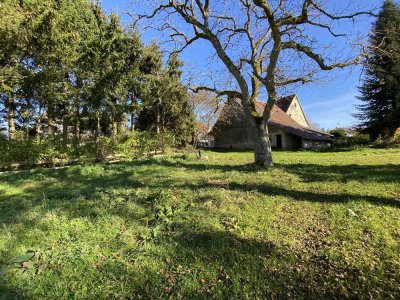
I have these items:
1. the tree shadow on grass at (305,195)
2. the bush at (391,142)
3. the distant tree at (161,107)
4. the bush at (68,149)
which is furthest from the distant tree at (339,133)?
the tree shadow on grass at (305,195)

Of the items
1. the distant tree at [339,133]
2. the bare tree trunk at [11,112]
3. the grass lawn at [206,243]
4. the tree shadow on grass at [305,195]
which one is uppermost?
the bare tree trunk at [11,112]

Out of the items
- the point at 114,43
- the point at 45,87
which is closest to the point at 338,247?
the point at 45,87

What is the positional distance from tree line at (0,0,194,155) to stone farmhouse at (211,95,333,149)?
678 centimetres

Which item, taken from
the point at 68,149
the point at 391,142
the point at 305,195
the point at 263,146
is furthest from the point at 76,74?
the point at 391,142

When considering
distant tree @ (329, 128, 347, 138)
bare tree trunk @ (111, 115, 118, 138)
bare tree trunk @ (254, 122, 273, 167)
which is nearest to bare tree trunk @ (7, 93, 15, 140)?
bare tree trunk @ (111, 115, 118, 138)

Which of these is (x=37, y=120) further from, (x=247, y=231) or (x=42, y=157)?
(x=247, y=231)

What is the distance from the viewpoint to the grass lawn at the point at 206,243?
127 inches

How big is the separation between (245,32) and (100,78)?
44.4 feet

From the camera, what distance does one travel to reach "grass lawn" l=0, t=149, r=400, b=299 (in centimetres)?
323

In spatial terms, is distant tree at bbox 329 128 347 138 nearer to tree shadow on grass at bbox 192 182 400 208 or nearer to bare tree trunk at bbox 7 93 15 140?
tree shadow on grass at bbox 192 182 400 208

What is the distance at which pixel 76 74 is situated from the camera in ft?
67.8

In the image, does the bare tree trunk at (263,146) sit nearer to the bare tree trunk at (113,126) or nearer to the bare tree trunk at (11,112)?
the bare tree trunk at (113,126)

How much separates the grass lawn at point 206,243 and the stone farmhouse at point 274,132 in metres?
22.8

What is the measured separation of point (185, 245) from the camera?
4117 millimetres
